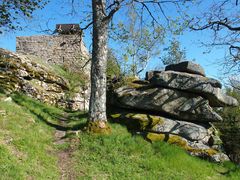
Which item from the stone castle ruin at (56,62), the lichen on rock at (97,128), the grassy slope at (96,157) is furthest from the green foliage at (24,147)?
the stone castle ruin at (56,62)

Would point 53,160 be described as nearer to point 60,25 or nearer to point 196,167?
point 196,167

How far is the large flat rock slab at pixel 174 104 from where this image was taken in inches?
380

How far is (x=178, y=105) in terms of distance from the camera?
967 cm

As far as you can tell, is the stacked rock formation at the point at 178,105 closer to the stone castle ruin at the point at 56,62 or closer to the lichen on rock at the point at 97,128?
the lichen on rock at the point at 97,128

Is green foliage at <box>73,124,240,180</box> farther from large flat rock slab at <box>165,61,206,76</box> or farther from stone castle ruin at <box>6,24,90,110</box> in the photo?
stone castle ruin at <box>6,24,90,110</box>

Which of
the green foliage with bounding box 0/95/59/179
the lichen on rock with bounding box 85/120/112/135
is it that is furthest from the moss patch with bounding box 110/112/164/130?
the green foliage with bounding box 0/95/59/179

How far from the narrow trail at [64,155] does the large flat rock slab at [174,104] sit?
2661 millimetres

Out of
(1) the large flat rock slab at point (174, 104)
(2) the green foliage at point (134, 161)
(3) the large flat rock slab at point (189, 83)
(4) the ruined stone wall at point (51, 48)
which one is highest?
(4) the ruined stone wall at point (51, 48)

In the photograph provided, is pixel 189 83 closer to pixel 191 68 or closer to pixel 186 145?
pixel 191 68

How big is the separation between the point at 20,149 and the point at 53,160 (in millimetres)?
817

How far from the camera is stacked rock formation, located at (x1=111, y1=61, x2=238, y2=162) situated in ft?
30.2

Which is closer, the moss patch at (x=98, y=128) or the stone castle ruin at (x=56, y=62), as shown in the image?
the moss patch at (x=98, y=128)

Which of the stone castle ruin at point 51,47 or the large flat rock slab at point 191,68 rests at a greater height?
the stone castle ruin at point 51,47

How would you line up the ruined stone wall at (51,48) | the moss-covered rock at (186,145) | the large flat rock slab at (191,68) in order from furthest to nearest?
the ruined stone wall at (51,48), the large flat rock slab at (191,68), the moss-covered rock at (186,145)
